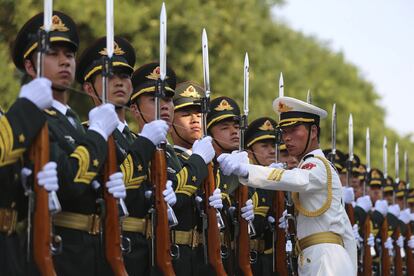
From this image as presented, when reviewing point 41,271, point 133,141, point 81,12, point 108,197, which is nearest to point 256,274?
point 133,141

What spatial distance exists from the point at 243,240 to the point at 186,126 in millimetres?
1098

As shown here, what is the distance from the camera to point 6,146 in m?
6.12

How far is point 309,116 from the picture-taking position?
9508 mm

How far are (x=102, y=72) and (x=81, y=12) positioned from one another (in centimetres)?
1326

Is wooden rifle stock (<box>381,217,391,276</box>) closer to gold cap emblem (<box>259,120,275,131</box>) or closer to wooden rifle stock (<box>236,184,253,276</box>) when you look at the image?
gold cap emblem (<box>259,120,275,131</box>)

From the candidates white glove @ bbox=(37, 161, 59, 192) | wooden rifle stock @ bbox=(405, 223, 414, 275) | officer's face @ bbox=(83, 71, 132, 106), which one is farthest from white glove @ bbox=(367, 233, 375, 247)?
white glove @ bbox=(37, 161, 59, 192)

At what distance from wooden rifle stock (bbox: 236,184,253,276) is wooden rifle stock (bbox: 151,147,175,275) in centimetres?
182

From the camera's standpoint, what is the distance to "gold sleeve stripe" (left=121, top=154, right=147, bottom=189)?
7.43 meters

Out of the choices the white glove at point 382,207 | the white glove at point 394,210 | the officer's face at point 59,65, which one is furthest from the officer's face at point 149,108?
the white glove at point 394,210

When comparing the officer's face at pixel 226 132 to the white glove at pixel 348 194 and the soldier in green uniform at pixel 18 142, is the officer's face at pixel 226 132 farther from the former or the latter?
the soldier in green uniform at pixel 18 142

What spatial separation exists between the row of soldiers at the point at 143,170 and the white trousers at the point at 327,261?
0.04 feet

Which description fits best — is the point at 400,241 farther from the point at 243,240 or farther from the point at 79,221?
the point at 79,221

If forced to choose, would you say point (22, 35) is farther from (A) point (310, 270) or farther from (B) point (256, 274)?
(B) point (256, 274)

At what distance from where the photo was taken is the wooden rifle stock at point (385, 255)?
14.7 meters
